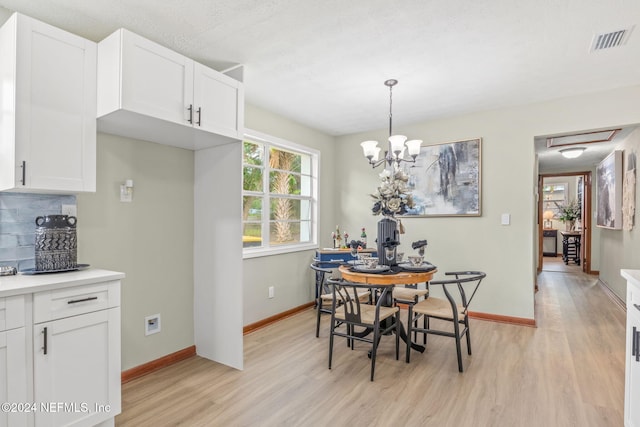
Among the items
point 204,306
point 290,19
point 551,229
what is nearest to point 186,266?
point 204,306

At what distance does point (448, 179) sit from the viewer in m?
4.34

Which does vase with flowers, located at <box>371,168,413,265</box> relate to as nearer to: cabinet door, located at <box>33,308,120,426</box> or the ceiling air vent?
the ceiling air vent

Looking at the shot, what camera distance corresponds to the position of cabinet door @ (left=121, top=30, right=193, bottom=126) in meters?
2.02

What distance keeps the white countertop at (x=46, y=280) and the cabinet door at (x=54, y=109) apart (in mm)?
493

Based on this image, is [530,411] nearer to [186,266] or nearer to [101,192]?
[186,266]

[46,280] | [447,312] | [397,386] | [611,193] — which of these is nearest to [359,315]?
[397,386]

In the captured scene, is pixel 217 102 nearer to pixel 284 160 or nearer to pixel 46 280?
pixel 46 280

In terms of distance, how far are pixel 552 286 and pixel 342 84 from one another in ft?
17.6

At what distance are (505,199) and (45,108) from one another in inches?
167

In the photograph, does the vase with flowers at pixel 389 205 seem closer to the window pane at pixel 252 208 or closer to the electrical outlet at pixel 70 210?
the window pane at pixel 252 208

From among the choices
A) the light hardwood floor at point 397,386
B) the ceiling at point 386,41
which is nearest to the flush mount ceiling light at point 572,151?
the ceiling at point 386,41

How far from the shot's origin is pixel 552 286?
19.8 ft

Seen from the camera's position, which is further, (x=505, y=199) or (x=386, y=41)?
(x=505, y=199)

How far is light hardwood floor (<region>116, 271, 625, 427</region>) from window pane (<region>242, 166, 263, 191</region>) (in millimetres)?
1599
